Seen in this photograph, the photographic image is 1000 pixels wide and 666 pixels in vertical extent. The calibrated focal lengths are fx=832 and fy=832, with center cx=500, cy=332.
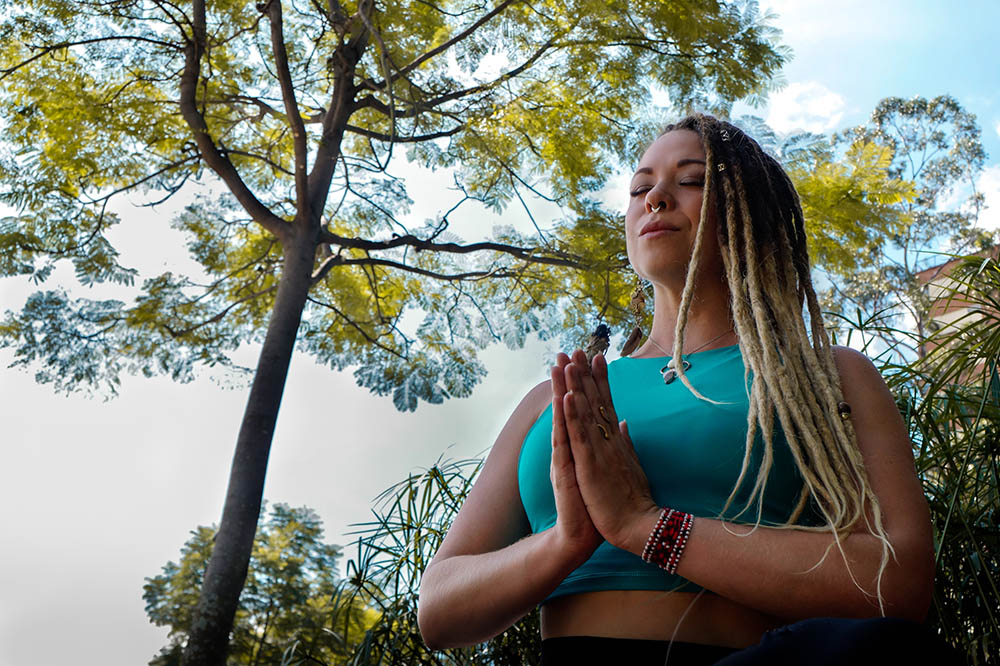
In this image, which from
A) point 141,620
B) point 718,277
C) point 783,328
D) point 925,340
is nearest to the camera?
point 783,328

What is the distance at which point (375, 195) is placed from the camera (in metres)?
6.42

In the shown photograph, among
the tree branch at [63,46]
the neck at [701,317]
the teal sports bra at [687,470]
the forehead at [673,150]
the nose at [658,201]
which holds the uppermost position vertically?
the tree branch at [63,46]

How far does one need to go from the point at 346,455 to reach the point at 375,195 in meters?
2.02

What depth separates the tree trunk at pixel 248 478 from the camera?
3936 millimetres

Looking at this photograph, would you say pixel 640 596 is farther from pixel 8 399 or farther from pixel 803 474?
A: pixel 8 399

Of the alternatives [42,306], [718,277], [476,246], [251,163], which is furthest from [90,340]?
[718,277]

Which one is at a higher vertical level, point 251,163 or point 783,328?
point 251,163

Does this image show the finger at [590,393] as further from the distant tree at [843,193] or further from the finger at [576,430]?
the distant tree at [843,193]

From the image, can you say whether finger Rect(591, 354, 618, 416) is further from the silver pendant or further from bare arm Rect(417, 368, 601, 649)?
the silver pendant

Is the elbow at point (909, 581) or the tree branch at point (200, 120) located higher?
the tree branch at point (200, 120)

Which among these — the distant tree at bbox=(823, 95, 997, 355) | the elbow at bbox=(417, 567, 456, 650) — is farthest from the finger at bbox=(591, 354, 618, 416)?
the distant tree at bbox=(823, 95, 997, 355)

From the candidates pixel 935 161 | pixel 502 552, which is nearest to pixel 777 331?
pixel 502 552

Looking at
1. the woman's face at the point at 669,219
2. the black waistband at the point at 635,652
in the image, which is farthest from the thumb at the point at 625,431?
the woman's face at the point at 669,219

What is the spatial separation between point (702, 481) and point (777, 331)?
0.27 metres
